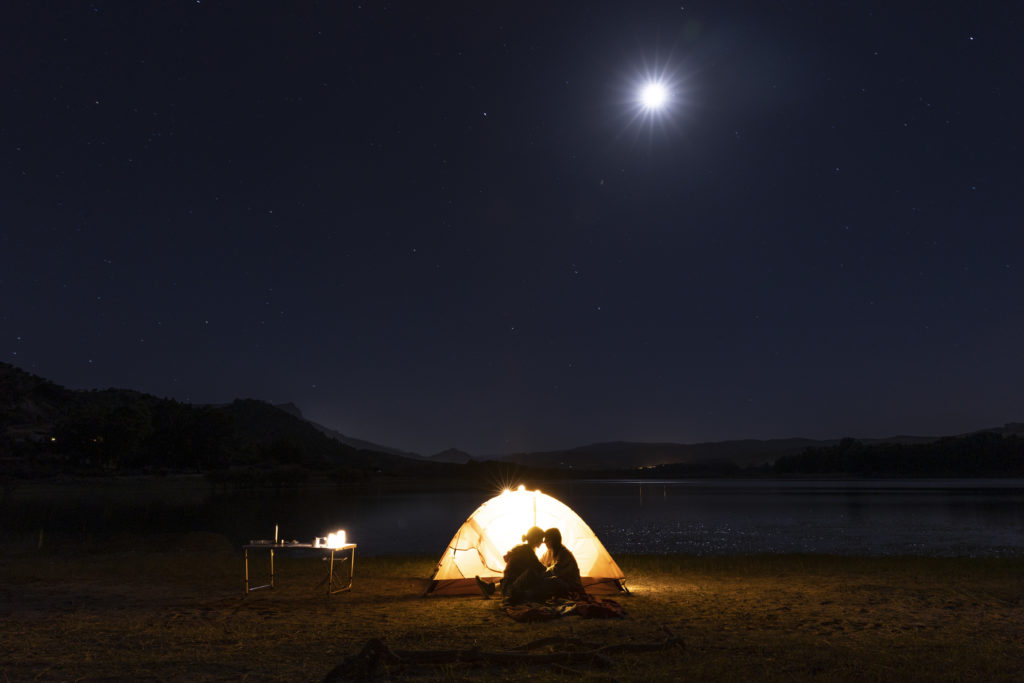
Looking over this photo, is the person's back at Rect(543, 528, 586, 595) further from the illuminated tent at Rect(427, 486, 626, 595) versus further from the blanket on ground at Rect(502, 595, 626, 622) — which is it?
the illuminated tent at Rect(427, 486, 626, 595)

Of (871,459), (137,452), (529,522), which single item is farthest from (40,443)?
(871,459)

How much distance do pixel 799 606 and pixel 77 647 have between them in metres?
9.99

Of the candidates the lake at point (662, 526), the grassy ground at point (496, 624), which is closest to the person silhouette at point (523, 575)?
the grassy ground at point (496, 624)

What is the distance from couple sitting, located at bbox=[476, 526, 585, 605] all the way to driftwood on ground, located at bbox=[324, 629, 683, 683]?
3431 mm

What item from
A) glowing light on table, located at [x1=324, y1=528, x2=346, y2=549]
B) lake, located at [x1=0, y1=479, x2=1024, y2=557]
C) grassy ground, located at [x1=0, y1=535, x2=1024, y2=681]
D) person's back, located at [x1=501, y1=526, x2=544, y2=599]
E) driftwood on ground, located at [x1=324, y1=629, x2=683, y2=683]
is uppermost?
glowing light on table, located at [x1=324, y1=528, x2=346, y2=549]

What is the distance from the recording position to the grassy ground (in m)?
7.51

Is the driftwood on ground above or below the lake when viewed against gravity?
above

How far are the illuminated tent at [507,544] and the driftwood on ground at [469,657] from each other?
17.7 ft

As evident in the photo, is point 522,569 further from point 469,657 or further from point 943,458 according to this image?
point 943,458

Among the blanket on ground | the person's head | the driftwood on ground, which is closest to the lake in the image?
the person's head

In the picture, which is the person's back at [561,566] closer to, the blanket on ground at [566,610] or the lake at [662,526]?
the blanket on ground at [566,610]

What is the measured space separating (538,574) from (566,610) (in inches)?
47.3

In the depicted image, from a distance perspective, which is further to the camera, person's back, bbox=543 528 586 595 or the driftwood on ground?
person's back, bbox=543 528 586 595

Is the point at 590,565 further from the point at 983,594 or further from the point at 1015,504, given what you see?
the point at 1015,504
